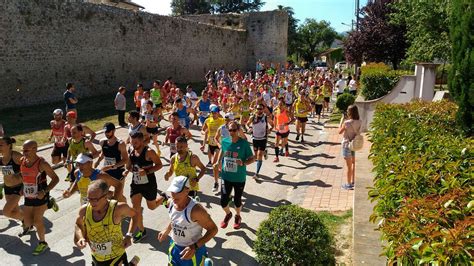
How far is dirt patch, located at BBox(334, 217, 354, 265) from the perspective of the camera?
224 inches

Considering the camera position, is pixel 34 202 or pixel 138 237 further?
pixel 138 237

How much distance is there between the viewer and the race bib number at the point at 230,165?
6.88 m

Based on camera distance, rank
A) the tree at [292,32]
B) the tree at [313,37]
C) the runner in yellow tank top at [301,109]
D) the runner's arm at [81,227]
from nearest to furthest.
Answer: the runner's arm at [81,227], the runner in yellow tank top at [301,109], the tree at [292,32], the tree at [313,37]

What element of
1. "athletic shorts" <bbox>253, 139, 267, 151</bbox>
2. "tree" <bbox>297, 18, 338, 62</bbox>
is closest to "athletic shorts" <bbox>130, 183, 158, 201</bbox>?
"athletic shorts" <bbox>253, 139, 267, 151</bbox>

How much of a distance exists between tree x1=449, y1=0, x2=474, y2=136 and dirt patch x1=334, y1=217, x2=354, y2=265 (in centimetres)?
246

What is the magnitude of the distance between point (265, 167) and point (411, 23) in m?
10.8

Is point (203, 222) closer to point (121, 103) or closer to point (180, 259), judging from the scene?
point (180, 259)

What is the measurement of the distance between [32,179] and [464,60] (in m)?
6.88

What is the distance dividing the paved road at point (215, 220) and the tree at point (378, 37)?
16.4 metres

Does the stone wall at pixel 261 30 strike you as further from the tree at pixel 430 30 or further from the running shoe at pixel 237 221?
the running shoe at pixel 237 221

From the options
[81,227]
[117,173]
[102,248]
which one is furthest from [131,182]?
[102,248]

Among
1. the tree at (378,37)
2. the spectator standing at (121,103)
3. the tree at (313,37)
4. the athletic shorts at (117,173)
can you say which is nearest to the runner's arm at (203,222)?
the athletic shorts at (117,173)

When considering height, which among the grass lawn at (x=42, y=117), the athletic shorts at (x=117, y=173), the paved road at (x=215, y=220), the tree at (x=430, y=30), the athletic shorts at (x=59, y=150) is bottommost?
the paved road at (x=215, y=220)

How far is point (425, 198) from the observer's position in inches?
119
